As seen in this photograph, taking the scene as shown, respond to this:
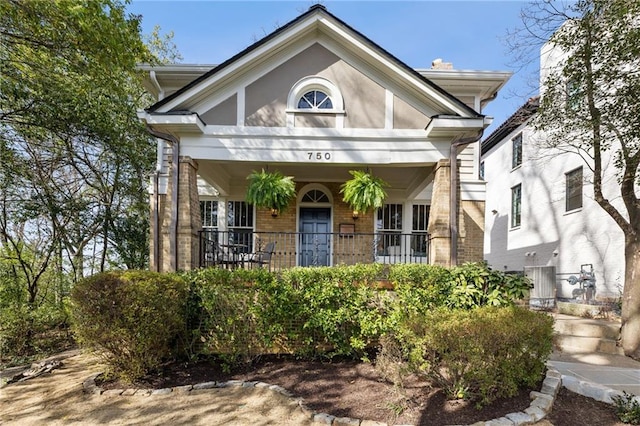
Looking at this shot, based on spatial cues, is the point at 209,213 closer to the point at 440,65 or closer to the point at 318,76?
the point at 318,76

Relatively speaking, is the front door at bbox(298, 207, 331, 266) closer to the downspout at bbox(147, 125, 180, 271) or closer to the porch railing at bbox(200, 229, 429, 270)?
the porch railing at bbox(200, 229, 429, 270)

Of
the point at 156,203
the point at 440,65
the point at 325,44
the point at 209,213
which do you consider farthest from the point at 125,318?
the point at 440,65

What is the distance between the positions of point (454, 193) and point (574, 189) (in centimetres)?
737

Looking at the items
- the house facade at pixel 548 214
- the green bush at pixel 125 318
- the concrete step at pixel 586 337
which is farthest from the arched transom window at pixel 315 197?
the concrete step at pixel 586 337

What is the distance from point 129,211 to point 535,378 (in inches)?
510

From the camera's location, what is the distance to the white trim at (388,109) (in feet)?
26.5

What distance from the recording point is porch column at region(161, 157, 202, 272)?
743cm

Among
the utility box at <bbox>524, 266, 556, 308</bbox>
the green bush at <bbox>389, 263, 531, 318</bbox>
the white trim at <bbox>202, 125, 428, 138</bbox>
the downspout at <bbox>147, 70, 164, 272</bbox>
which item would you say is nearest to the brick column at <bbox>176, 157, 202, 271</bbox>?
the white trim at <bbox>202, 125, 428, 138</bbox>

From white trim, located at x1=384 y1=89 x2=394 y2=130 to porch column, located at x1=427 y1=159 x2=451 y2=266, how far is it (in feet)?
4.90

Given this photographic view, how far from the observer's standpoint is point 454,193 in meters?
7.65

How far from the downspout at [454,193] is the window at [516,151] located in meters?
9.51

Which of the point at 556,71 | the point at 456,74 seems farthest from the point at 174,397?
→ the point at 456,74

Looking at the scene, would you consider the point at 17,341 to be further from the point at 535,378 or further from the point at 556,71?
the point at 556,71

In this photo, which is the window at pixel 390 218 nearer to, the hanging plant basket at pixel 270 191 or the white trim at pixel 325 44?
the white trim at pixel 325 44
